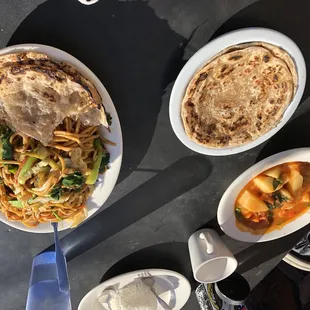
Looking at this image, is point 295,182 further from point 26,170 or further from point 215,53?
point 26,170

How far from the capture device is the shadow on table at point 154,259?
2.55 meters

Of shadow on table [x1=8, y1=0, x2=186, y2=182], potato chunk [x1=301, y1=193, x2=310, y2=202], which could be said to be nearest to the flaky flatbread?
shadow on table [x1=8, y1=0, x2=186, y2=182]

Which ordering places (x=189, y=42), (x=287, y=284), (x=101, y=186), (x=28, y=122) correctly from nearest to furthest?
(x=28, y=122) < (x=189, y=42) < (x=101, y=186) < (x=287, y=284)

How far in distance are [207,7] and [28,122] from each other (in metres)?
0.85

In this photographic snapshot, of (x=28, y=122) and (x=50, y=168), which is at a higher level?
(x=28, y=122)

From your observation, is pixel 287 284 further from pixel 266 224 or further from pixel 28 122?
pixel 28 122

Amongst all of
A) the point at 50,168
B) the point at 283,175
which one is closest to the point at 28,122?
the point at 50,168

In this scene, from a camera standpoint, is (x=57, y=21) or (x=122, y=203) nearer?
(x=57, y=21)

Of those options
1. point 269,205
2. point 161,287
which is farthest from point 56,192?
point 269,205

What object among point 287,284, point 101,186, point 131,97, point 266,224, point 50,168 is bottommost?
point 287,284

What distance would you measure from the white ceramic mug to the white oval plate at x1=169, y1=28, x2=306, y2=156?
1.68ft

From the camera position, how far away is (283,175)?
7.22ft

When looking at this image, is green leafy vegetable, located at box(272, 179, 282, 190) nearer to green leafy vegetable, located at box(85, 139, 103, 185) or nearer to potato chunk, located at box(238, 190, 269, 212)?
potato chunk, located at box(238, 190, 269, 212)

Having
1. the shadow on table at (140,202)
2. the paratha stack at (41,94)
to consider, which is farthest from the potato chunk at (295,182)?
the paratha stack at (41,94)
